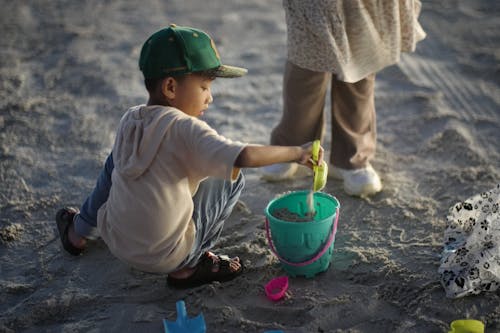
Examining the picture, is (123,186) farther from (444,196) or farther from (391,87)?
(391,87)

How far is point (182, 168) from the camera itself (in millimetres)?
1888

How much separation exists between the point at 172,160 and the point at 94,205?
577 millimetres

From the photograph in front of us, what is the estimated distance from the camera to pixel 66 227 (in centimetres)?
240

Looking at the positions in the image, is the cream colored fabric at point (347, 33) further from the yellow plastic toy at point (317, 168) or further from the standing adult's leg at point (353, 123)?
the yellow plastic toy at point (317, 168)

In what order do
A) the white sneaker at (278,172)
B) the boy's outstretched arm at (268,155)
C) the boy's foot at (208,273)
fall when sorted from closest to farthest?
the boy's outstretched arm at (268,155) → the boy's foot at (208,273) → the white sneaker at (278,172)

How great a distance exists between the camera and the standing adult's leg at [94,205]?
2225mm

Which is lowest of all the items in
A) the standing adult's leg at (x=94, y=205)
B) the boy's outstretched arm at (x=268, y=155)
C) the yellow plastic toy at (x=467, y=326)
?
the yellow plastic toy at (x=467, y=326)

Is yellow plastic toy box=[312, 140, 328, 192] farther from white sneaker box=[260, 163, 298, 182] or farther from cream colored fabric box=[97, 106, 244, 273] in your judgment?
white sneaker box=[260, 163, 298, 182]

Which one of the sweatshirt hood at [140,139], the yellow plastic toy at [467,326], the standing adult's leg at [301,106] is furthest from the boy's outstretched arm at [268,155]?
the standing adult's leg at [301,106]

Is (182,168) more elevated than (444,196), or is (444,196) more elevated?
(182,168)

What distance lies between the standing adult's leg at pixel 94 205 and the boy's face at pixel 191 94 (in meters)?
0.43

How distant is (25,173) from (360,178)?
173 cm

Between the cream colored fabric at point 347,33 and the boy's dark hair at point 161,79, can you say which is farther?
the cream colored fabric at point 347,33

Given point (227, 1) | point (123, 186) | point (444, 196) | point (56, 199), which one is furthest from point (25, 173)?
point (227, 1)
